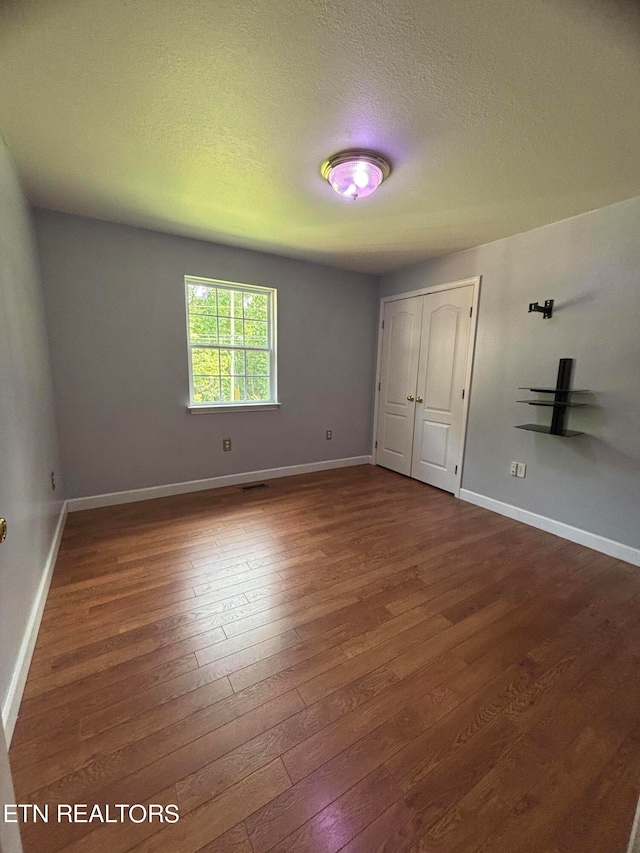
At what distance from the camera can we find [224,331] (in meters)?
3.48

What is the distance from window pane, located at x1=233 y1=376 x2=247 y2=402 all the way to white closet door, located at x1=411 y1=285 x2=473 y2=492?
1.93 m

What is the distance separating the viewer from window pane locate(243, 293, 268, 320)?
3562 mm

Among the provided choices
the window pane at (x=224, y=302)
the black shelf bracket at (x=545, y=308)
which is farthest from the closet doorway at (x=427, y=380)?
the window pane at (x=224, y=302)

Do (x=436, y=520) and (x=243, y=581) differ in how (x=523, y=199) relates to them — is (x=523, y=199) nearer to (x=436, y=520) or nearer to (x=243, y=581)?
(x=436, y=520)

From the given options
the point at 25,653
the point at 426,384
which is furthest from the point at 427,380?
the point at 25,653

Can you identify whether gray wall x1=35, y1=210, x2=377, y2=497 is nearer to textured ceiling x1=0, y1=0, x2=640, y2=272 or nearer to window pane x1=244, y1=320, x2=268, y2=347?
window pane x1=244, y1=320, x2=268, y2=347

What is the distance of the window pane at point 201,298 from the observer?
3283 millimetres

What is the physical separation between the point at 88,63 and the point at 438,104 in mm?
1410

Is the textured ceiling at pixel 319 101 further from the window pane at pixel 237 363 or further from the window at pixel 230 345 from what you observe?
the window pane at pixel 237 363

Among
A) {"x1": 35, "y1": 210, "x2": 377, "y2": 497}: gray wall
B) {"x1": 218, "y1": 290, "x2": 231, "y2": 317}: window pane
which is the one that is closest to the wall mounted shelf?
{"x1": 35, "y1": 210, "x2": 377, "y2": 497}: gray wall

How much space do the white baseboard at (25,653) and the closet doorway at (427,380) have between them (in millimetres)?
3294

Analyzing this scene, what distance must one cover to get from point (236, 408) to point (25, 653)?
→ 2.43 m

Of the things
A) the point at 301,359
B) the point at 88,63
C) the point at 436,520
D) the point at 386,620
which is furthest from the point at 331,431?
the point at 88,63

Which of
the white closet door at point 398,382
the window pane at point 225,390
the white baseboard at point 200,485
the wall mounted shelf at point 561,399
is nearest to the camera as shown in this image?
the wall mounted shelf at point 561,399
